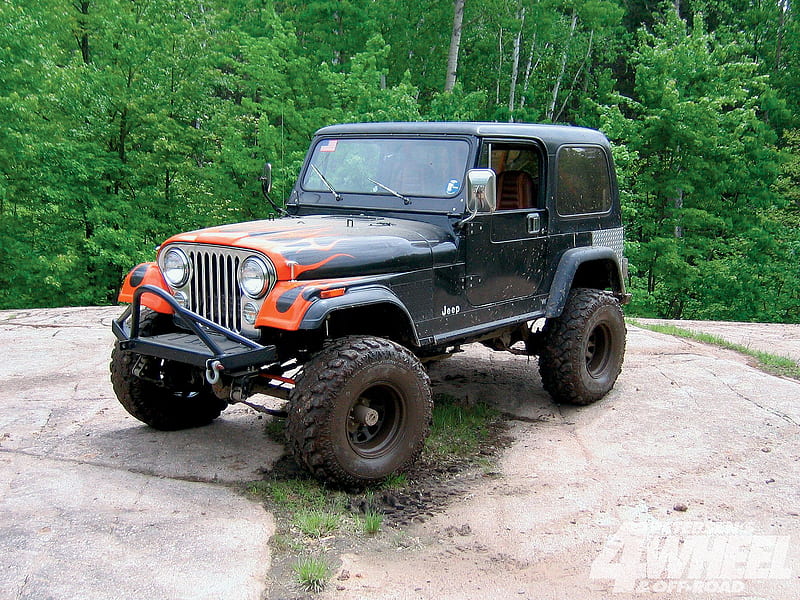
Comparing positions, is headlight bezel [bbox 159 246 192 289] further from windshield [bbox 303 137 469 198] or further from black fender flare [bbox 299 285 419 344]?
windshield [bbox 303 137 469 198]

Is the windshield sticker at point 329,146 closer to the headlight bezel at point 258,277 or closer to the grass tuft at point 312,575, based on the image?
the headlight bezel at point 258,277

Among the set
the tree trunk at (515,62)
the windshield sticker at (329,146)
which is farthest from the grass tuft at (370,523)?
the tree trunk at (515,62)

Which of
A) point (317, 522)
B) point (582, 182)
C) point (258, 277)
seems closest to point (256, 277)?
point (258, 277)

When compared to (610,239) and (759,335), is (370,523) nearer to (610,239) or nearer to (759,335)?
(610,239)

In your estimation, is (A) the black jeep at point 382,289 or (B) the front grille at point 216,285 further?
(B) the front grille at point 216,285

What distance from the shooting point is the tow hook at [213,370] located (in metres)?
4.08

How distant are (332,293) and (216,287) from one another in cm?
76

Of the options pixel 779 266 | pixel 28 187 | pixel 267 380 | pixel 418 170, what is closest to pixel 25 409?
pixel 267 380

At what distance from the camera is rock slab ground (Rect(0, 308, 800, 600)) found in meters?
3.48

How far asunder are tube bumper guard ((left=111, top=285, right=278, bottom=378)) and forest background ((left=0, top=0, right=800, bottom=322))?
8.20m

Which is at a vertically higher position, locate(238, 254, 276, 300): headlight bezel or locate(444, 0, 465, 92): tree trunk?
locate(444, 0, 465, 92): tree trunk

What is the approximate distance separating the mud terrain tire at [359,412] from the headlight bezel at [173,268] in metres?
1.00

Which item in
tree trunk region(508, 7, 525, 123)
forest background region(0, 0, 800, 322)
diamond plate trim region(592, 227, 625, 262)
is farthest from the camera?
tree trunk region(508, 7, 525, 123)

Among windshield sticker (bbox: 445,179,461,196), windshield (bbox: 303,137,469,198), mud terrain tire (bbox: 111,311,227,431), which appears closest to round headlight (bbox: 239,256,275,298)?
mud terrain tire (bbox: 111,311,227,431)
